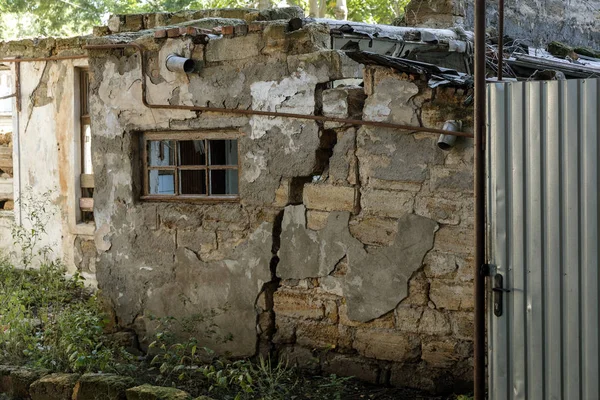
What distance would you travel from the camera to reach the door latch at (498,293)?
157 inches

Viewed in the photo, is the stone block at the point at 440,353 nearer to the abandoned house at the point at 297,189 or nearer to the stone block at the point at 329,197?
the abandoned house at the point at 297,189

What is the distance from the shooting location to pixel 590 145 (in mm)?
3719

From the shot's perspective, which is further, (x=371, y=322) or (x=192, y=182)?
(x=192, y=182)

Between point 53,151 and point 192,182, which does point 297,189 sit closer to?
point 192,182

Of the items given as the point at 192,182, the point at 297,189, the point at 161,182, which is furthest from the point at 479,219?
the point at 161,182

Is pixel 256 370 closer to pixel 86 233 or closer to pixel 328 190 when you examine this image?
pixel 328 190

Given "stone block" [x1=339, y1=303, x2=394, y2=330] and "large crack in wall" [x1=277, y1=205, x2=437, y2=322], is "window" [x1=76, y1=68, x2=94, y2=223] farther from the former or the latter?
"stone block" [x1=339, y1=303, x2=394, y2=330]

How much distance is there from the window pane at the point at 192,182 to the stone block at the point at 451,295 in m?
2.31

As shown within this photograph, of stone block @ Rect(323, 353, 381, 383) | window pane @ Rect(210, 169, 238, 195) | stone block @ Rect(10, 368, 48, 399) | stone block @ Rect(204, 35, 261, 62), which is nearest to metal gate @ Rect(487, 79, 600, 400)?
stone block @ Rect(323, 353, 381, 383)

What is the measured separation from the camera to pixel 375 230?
5.77m

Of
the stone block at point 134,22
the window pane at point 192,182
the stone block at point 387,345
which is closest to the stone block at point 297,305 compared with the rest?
the stone block at point 387,345

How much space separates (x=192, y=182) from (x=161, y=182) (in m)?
0.34

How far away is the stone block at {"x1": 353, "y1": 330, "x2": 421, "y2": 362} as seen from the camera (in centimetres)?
569

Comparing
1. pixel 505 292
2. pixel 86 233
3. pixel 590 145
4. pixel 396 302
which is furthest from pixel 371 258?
pixel 86 233
